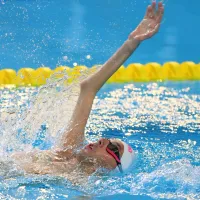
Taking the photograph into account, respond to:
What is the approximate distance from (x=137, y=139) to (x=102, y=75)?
139 cm

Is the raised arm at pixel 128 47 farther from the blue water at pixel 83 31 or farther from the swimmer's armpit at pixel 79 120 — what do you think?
the blue water at pixel 83 31

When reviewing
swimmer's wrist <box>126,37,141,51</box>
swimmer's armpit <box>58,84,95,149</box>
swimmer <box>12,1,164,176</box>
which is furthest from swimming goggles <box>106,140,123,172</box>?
swimmer's wrist <box>126,37,141,51</box>

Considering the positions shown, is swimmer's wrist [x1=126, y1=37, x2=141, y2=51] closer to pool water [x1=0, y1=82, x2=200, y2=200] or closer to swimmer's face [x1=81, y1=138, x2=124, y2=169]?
swimmer's face [x1=81, y1=138, x2=124, y2=169]

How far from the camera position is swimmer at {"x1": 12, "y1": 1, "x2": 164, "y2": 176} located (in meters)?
2.81

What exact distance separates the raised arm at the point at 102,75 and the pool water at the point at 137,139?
27 centimetres

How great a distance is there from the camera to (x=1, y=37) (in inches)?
265

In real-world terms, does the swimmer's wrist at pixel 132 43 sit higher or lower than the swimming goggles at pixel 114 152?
higher

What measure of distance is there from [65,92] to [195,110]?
2109mm

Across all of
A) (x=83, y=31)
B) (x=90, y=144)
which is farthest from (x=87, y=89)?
(x=83, y=31)

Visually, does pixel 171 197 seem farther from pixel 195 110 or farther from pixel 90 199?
pixel 195 110

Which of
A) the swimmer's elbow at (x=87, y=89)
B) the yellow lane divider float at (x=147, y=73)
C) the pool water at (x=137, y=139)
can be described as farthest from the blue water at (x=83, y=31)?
the swimmer's elbow at (x=87, y=89)

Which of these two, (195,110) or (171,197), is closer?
(171,197)

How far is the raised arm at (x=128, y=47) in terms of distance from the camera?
2.83m

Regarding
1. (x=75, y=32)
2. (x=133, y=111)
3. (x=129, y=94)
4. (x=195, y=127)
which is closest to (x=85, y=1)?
(x=75, y=32)
